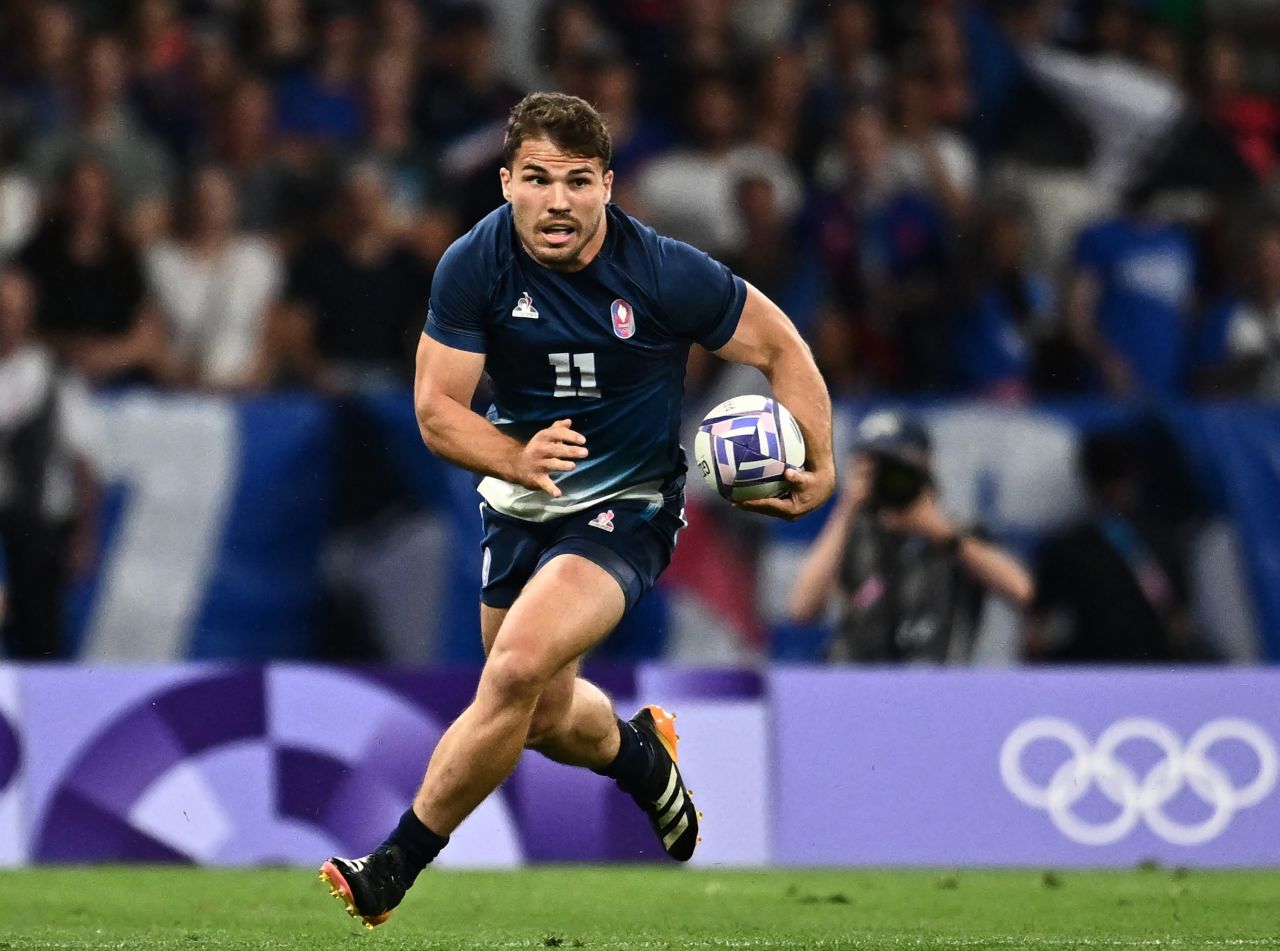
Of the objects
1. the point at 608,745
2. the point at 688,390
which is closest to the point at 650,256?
the point at 608,745

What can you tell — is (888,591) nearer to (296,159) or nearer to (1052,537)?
(1052,537)

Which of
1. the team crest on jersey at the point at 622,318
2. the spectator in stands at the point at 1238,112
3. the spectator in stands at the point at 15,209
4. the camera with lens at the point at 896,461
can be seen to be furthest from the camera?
the spectator in stands at the point at 1238,112

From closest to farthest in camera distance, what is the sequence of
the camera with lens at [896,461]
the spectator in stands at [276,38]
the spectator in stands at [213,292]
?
1. the camera with lens at [896,461]
2. the spectator in stands at [213,292]
3. the spectator in stands at [276,38]

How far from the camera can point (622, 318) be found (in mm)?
6383

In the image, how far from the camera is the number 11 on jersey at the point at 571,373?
6379 mm

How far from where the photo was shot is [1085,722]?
973 centimetres

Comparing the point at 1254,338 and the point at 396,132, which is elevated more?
the point at 396,132

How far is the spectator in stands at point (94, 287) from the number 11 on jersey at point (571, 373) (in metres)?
5.39

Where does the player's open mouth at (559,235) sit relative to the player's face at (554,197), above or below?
below

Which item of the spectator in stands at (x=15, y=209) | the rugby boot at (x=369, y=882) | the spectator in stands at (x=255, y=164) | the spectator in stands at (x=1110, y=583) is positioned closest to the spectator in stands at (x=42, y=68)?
the spectator in stands at (x=15, y=209)

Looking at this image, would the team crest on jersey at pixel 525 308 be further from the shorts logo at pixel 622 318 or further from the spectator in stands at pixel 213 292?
the spectator in stands at pixel 213 292

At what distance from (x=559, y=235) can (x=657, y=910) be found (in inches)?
107

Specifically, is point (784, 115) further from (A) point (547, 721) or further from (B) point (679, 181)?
(A) point (547, 721)

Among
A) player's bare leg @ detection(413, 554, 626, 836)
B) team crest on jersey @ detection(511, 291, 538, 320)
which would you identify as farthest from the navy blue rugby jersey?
player's bare leg @ detection(413, 554, 626, 836)
